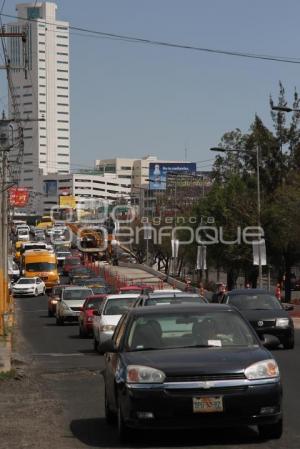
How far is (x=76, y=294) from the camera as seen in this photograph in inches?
A: 1683

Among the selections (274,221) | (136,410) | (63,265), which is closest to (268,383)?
(136,410)

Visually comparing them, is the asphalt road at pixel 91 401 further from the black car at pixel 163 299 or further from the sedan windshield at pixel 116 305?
the black car at pixel 163 299

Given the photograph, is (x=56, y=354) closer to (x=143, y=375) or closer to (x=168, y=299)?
(x=168, y=299)

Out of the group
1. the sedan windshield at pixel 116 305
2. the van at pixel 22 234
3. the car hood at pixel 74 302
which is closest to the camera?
the sedan windshield at pixel 116 305

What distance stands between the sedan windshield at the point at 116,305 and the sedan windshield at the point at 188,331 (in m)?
16.1

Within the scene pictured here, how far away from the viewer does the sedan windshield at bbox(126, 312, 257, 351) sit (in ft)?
35.3

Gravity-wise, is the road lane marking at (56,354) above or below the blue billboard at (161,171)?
below

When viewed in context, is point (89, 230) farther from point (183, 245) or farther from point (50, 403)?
point (50, 403)

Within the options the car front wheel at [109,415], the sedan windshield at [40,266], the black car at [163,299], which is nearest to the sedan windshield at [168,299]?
the black car at [163,299]

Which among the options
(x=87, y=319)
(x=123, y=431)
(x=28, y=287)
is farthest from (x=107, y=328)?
(x=28, y=287)

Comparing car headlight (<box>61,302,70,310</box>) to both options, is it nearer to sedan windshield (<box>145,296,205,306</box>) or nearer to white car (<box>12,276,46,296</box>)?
sedan windshield (<box>145,296,205,306</box>)

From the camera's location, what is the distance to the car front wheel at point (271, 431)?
1029 cm

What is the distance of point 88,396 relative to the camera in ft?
51.9

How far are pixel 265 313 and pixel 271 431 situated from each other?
15610mm
